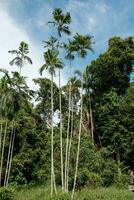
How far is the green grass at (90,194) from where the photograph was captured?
89.7ft

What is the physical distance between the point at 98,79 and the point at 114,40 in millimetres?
4078

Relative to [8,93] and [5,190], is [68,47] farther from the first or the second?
[5,190]

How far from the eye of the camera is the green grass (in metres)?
27.3

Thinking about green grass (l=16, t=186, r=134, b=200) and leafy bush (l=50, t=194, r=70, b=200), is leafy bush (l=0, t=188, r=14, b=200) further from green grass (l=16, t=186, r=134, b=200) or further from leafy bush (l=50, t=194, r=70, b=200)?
leafy bush (l=50, t=194, r=70, b=200)

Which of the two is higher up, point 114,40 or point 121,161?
point 114,40

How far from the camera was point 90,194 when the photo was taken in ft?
91.6

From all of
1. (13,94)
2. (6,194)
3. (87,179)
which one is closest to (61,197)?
(6,194)

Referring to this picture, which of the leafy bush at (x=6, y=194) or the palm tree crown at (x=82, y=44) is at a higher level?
the palm tree crown at (x=82, y=44)

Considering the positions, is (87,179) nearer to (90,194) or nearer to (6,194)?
(90,194)

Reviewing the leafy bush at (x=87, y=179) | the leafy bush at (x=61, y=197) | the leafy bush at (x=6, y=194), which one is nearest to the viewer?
the leafy bush at (x=61, y=197)

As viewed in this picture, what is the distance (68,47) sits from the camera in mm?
30000

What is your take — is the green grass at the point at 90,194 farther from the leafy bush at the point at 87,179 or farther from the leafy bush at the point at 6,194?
the leafy bush at the point at 6,194

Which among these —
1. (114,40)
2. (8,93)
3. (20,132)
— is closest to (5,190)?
(8,93)

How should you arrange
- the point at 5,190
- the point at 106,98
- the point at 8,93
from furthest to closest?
the point at 106,98 → the point at 8,93 → the point at 5,190
